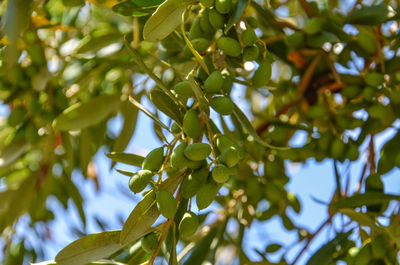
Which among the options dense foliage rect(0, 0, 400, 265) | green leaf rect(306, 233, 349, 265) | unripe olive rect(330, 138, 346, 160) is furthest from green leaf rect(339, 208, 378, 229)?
unripe olive rect(330, 138, 346, 160)

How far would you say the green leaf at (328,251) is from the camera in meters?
1.12

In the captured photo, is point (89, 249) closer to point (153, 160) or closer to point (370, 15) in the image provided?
point (153, 160)

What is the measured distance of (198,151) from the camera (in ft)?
2.66

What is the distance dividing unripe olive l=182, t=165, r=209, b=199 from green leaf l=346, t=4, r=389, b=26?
0.55 metres

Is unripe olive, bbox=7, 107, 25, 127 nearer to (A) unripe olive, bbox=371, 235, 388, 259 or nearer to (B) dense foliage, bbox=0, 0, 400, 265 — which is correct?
(B) dense foliage, bbox=0, 0, 400, 265

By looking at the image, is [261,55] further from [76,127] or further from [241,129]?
[76,127]

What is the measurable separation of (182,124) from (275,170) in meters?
0.54

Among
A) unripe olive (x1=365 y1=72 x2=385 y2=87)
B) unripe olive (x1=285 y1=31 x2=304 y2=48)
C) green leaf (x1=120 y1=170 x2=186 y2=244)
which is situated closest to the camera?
green leaf (x1=120 y1=170 x2=186 y2=244)

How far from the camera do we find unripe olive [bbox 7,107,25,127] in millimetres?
1370

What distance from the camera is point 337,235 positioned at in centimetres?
120

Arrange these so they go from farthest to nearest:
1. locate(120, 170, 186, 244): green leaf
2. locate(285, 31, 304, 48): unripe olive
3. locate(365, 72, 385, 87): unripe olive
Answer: locate(285, 31, 304, 48): unripe olive < locate(365, 72, 385, 87): unripe olive < locate(120, 170, 186, 244): green leaf

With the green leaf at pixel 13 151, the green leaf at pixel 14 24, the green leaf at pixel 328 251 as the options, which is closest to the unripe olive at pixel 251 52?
the green leaf at pixel 14 24

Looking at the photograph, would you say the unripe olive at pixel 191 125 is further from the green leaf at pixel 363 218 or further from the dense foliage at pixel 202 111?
the green leaf at pixel 363 218

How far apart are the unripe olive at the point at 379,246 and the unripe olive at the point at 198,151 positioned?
0.42 m
